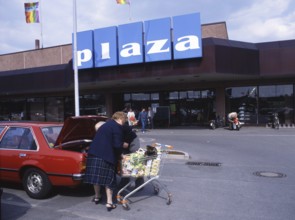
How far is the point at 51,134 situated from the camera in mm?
6625

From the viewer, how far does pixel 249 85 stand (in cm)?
2322

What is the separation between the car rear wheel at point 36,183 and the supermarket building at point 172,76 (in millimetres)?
13702

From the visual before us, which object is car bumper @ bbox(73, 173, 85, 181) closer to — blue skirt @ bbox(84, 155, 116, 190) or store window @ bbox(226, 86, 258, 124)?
blue skirt @ bbox(84, 155, 116, 190)

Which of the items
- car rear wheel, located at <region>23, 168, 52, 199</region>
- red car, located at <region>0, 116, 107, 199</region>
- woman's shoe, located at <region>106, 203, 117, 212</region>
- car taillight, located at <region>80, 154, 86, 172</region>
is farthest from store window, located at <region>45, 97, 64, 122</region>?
woman's shoe, located at <region>106, 203, 117, 212</region>

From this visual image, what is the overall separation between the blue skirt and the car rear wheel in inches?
36.8

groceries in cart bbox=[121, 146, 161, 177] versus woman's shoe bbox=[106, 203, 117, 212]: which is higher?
groceries in cart bbox=[121, 146, 161, 177]

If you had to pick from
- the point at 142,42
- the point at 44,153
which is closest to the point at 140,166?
the point at 44,153

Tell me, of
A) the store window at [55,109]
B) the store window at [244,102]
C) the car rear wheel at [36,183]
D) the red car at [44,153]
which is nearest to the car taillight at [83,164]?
the red car at [44,153]

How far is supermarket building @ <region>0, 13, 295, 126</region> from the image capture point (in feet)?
62.4

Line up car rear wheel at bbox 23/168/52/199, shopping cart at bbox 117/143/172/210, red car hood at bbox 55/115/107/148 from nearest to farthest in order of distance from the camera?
shopping cart at bbox 117/143/172/210
car rear wheel at bbox 23/168/52/199
red car hood at bbox 55/115/107/148

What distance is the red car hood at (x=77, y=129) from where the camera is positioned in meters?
6.27

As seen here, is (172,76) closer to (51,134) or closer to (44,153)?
(51,134)

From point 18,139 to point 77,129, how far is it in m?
1.19

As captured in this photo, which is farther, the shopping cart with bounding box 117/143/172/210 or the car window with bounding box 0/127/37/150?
the car window with bounding box 0/127/37/150
